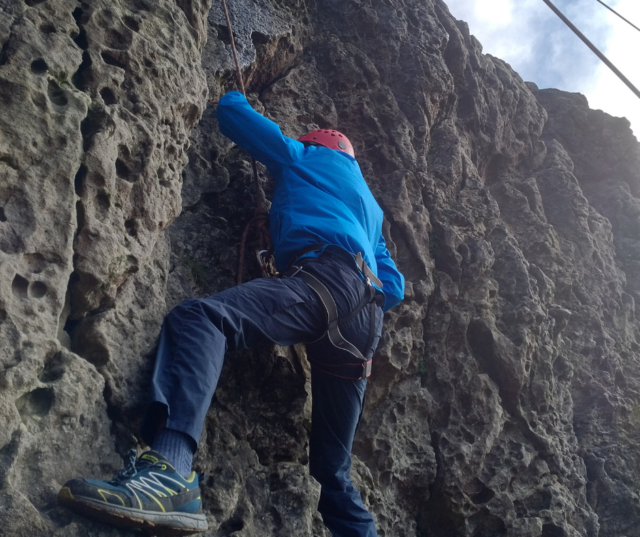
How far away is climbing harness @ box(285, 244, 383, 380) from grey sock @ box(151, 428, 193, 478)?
4.20 feet

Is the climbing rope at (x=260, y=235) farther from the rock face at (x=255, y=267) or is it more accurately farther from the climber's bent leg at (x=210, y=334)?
the climber's bent leg at (x=210, y=334)

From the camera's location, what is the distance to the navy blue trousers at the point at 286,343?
3072mm

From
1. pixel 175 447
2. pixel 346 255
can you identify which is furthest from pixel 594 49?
pixel 175 447

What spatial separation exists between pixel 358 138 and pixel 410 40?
221 cm

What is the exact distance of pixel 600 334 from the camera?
717 cm

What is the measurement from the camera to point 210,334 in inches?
129

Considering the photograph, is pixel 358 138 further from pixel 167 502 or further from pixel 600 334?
pixel 167 502

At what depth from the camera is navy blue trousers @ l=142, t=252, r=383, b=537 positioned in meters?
3.07

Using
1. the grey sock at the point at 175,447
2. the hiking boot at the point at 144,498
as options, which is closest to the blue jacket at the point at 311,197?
the grey sock at the point at 175,447

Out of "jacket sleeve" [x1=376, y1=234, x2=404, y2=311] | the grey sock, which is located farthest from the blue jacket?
the grey sock

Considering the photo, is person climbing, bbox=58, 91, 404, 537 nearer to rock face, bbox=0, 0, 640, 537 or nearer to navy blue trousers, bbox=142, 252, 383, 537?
navy blue trousers, bbox=142, 252, 383, 537

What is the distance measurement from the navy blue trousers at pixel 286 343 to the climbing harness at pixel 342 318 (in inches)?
1.5

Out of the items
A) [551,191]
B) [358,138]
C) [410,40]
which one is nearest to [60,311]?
[358,138]

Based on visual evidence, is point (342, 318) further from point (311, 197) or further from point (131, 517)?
point (131, 517)
